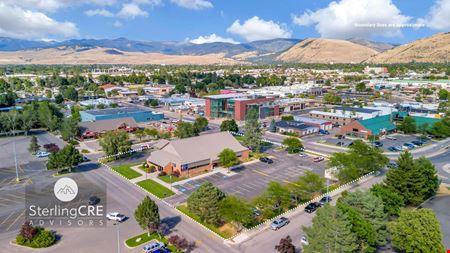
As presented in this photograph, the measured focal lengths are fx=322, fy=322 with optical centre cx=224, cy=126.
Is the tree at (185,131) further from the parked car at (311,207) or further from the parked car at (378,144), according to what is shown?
the parked car at (378,144)

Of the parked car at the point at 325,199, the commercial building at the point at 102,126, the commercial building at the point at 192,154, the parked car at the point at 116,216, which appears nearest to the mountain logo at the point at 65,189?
the parked car at the point at 116,216

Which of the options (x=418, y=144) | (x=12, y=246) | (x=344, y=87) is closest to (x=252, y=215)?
(x=12, y=246)

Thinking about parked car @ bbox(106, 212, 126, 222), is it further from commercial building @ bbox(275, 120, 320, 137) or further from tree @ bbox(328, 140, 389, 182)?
commercial building @ bbox(275, 120, 320, 137)

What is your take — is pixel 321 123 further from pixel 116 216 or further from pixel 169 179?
pixel 116 216

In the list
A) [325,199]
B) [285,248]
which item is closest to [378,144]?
[325,199]

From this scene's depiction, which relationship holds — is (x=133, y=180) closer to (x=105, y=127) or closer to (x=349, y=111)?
(x=105, y=127)

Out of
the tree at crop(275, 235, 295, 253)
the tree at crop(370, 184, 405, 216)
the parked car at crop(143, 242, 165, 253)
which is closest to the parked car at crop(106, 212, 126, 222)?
the parked car at crop(143, 242, 165, 253)
